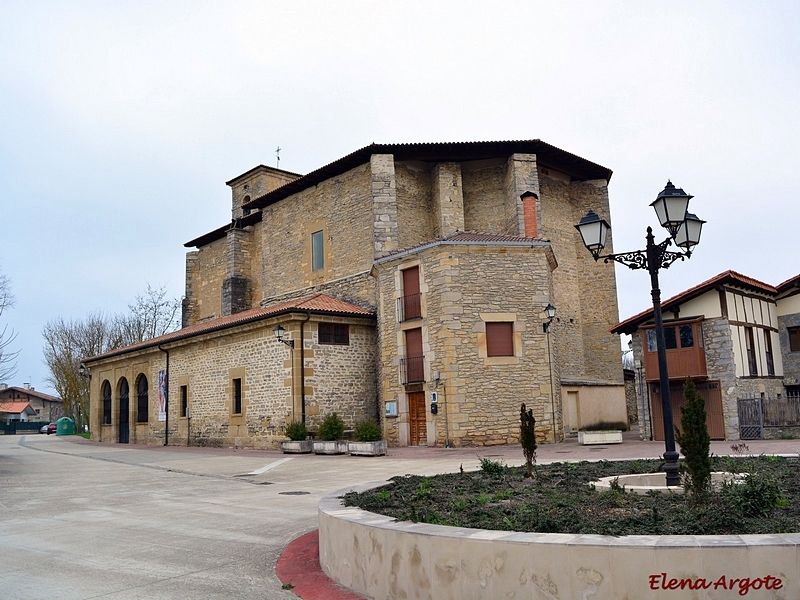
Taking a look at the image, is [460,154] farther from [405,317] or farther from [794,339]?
[794,339]

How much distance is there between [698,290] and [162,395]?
68.6ft

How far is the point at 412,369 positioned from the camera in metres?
20.9

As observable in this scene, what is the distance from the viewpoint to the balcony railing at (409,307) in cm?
2088

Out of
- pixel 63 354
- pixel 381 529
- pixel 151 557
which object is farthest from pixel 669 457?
pixel 63 354

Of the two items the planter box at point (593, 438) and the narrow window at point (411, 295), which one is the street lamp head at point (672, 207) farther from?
the narrow window at point (411, 295)

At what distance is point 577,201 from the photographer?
28.9 metres

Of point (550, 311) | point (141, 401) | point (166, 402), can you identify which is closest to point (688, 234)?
point (550, 311)

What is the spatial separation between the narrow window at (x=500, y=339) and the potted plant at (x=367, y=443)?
4084mm

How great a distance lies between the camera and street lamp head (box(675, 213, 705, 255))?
8.36m

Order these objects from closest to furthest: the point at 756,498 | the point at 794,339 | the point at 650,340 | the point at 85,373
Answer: the point at 756,498
the point at 650,340
the point at 794,339
the point at 85,373

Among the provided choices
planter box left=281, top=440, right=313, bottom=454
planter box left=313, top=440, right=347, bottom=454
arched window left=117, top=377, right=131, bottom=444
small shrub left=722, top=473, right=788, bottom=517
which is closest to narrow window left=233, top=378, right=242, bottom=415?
planter box left=281, top=440, right=313, bottom=454

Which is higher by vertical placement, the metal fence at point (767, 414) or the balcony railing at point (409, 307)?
the balcony railing at point (409, 307)

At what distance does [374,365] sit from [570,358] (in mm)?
8298

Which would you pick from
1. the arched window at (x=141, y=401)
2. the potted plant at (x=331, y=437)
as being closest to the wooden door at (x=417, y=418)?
the potted plant at (x=331, y=437)
